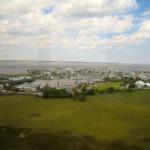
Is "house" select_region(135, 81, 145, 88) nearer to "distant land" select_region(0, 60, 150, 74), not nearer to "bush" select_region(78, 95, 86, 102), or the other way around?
"distant land" select_region(0, 60, 150, 74)

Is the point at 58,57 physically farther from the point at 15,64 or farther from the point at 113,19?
the point at 113,19

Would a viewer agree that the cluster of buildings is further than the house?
No

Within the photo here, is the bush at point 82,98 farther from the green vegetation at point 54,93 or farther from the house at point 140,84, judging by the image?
the house at point 140,84

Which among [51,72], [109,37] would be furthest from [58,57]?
[109,37]

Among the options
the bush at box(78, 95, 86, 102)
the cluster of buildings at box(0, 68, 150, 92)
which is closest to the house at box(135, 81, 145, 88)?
the cluster of buildings at box(0, 68, 150, 92)

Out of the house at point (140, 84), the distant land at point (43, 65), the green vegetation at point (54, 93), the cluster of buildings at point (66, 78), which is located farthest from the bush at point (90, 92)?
the house at point (140, 84)

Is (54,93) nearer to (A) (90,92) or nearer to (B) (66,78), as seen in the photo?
(B) (66,78)

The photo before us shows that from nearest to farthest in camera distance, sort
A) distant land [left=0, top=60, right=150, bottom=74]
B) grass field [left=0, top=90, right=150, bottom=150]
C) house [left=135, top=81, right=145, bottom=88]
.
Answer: grass field [left=0, top=90, right=150, bottom=150], distant land [left=0, top=60, right=150, bottom=74], house [left=135, top=81, right=145, bottom=88]

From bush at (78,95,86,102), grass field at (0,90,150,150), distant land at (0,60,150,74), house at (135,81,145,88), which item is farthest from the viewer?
house at (135,81,145,88)
